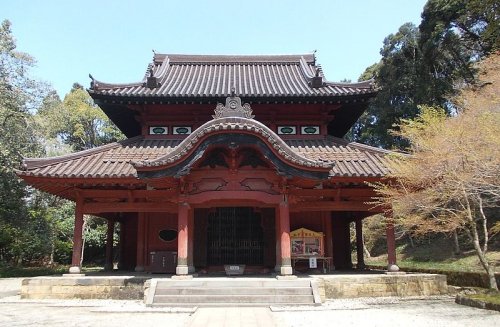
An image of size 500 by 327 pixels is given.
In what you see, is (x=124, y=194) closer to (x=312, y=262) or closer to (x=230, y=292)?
(x=230, y=292)

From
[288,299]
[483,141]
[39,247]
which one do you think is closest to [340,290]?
[288,299]

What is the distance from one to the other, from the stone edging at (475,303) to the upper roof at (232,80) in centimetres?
814

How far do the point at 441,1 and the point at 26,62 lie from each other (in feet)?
111

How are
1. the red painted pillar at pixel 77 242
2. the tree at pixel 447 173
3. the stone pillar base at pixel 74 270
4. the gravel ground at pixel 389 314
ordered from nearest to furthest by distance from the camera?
1. the gravel ground at pixel 389 314
2. the tree at pixel 447 173
3. the stone pillar base at pixel 74 270
4. the red painted pillar at pixel 77 242

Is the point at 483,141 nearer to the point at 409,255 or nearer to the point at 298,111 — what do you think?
the point at 298,111

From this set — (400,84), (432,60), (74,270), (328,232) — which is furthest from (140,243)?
(400,84)

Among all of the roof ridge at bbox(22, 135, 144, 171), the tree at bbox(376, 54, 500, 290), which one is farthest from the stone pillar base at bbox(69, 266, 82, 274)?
the tree at bbox(376, 54, 500, 290)

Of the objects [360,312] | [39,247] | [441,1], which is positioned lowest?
[360,312]

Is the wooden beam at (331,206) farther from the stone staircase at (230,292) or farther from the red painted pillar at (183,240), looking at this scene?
the red painted pillar at (183,240)

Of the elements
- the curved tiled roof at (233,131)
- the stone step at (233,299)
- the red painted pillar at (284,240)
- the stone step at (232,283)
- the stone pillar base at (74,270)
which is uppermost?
the curved tiled roof at (233,131)

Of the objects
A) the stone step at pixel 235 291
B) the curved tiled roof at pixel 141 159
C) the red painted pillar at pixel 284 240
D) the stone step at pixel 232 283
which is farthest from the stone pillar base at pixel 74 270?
the red painted pillar at pixel 284 240

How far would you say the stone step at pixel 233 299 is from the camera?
1107 cm

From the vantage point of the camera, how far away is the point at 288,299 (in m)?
11.2

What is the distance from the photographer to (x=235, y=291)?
11414mm
